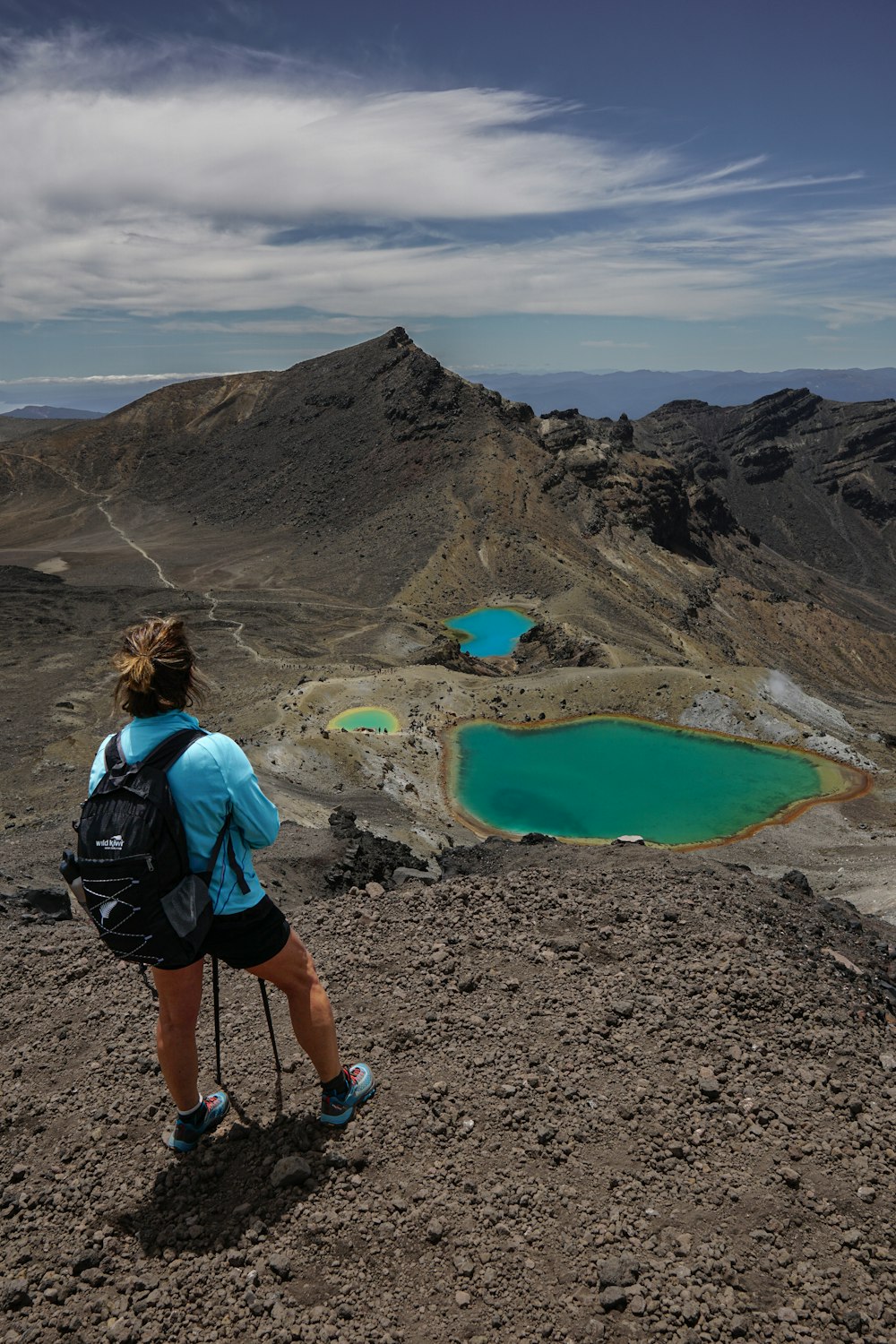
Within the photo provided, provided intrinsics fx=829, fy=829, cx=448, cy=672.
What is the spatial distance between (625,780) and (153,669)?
23.1m

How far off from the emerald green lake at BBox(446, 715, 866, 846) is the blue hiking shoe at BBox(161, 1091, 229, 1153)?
17740 millimetres

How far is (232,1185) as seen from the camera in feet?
16.0

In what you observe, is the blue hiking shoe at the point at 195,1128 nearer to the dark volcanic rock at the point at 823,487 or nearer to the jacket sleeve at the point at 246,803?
the jacket sleeve at the point at 246,803

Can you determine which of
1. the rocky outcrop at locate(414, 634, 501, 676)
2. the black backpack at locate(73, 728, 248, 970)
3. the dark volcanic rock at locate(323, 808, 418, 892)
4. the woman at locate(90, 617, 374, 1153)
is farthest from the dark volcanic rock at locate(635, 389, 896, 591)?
the black backpack at locate(73, 728, 248, 970)

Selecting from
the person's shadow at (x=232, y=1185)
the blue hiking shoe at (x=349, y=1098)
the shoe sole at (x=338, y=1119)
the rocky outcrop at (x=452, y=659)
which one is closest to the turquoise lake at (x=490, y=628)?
the rocky outcrop at (x=452, y=659)

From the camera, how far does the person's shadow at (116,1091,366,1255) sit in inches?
182

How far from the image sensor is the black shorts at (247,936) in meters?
4.59

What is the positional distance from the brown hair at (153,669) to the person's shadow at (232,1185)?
2794 millimetres

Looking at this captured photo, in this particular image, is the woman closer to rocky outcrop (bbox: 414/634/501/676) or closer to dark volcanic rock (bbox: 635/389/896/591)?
rocky outcrop (bbox: 414/634/501/676)

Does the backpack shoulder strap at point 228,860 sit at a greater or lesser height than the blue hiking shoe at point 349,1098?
greater

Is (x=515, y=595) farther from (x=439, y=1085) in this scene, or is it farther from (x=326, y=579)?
(x=439, y=1085)

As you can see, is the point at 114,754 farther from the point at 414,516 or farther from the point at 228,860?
the point at 414,516

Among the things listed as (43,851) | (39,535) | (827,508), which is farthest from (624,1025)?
(827,508)

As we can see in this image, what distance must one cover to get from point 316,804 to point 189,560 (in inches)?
2276
